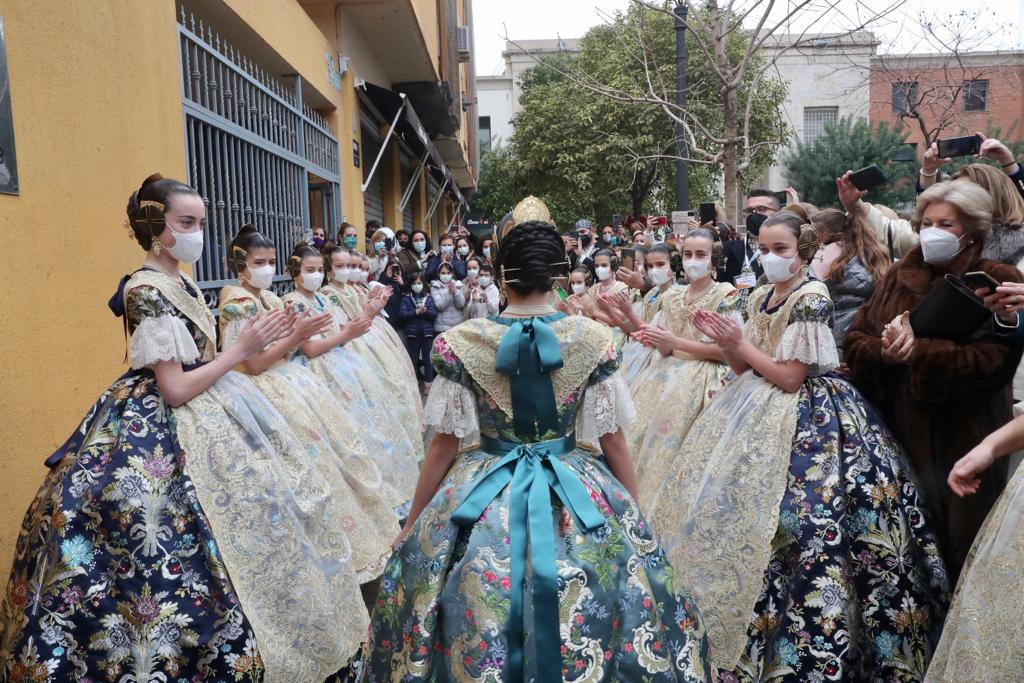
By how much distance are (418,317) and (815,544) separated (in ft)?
27.7

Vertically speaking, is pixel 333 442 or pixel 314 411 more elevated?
pixel 314 411

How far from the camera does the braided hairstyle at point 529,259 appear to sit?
2.90 meters

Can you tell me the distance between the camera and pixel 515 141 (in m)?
30.4

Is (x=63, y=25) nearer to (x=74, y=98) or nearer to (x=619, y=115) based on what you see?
(x=74, y=98)

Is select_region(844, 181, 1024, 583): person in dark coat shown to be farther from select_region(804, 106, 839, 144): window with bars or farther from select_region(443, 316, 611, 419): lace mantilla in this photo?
select_region(804, 106, 839, 144): window with bars

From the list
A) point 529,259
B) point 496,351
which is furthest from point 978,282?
point 496,351

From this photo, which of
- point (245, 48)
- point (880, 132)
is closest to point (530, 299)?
point (245, 48)

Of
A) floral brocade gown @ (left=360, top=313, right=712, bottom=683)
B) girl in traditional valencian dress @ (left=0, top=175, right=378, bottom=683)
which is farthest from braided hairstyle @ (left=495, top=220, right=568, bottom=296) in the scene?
girl in traditional valencian dress @ (left=0, top=175, right=378, bottom=683)

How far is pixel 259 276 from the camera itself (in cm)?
492

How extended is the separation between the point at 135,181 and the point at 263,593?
9.48ft

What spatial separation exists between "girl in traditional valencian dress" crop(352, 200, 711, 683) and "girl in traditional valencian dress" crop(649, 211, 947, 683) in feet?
2.41

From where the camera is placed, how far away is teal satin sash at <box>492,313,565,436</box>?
2787mm

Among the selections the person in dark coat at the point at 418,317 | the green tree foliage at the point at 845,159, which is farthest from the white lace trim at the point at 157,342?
the green tree foliage at the point at 845,159

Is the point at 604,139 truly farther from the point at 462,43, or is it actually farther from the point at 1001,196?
the point at 1001,196
